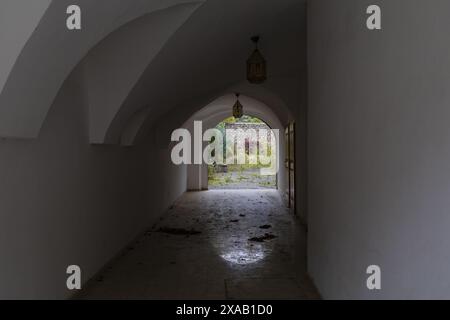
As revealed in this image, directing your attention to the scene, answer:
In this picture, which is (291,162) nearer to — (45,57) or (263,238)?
(263,238)

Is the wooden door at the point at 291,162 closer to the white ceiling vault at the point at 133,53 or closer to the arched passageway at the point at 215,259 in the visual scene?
the arched passageway at the point at 215,259

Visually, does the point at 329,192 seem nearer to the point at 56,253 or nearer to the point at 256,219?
the point at 56,253

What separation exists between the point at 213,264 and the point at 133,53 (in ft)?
8.63

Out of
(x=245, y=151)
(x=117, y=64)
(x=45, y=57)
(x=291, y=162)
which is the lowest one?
(x=291, y=162)

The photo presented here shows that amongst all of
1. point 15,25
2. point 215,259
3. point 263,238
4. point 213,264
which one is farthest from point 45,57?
point 263,238

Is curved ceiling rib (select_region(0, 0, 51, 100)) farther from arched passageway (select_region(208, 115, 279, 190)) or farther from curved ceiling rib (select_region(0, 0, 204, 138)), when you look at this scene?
arched passageway (select_region(208, 115, 279, 190))

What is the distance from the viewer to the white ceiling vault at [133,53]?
2229mm

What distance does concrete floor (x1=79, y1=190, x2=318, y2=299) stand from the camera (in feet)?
12.6

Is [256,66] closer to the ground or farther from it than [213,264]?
farther from it

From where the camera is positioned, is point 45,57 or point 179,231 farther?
point 179,231

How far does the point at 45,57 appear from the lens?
236cm

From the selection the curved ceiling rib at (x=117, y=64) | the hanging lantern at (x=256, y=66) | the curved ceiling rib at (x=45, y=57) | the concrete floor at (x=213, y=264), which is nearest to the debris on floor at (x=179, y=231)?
the concrete floor at (x=213, y=264)

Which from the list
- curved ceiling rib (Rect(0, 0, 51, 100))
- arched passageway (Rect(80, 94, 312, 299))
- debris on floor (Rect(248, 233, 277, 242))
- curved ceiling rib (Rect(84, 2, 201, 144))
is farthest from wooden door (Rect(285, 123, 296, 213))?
curved ceiling rib (Rect(0, 0, 51, 100))

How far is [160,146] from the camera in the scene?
8.12 m
